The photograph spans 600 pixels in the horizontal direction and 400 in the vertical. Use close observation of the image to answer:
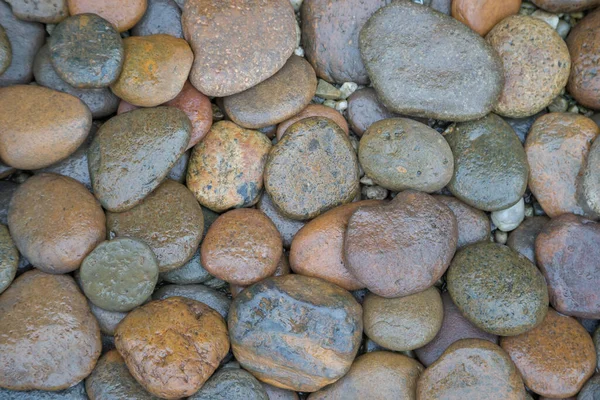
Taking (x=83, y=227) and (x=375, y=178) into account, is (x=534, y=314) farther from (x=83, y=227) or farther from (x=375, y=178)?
(x=83, y=227)

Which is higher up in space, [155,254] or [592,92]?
[592,92]

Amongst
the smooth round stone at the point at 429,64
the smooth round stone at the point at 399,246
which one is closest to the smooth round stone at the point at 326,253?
the smooth round stone at the point at 399,246

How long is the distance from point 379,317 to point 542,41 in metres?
2.10

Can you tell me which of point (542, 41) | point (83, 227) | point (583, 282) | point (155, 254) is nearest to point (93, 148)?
point (83, 227)

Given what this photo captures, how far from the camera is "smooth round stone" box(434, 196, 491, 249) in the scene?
11.8 ft

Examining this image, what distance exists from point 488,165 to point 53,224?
2.73 metres

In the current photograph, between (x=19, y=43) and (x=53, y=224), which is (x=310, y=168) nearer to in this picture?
(x=53, y=224)

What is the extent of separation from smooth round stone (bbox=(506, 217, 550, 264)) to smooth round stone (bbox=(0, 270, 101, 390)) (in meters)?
2.75

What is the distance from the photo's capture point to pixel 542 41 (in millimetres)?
3562

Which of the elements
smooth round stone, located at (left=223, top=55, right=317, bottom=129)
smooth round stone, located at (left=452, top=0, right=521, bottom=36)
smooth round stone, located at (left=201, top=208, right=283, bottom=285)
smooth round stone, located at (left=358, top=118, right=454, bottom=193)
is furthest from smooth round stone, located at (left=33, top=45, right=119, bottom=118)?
smooth round stone, located at (left=452, top=0, right=521, bottom=36)

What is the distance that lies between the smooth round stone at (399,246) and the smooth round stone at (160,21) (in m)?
1.70

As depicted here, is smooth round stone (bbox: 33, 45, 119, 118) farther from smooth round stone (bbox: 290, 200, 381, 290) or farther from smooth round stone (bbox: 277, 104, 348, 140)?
smooth round stone (bbox: 290, 200, 381, 290)

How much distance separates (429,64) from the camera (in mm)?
3533

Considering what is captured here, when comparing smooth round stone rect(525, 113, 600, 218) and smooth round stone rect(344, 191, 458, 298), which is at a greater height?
smooth round stone rect(525, 113, 600, 218)
